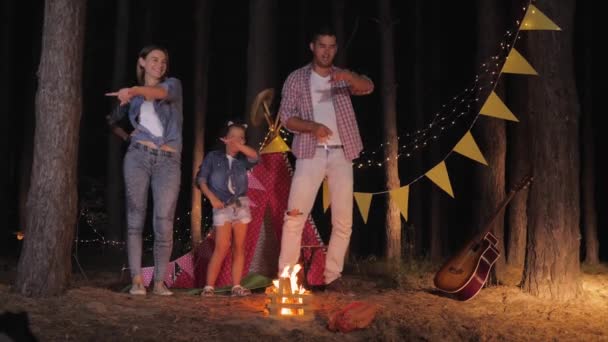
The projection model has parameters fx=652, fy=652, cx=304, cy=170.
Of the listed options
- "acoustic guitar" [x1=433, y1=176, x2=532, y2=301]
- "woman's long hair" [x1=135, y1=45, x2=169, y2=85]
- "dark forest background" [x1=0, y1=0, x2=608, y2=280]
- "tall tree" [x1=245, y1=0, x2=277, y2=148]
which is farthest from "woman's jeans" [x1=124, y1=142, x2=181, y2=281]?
"dark forest background" [x1=0, y1=0, x2=608, y2=280]

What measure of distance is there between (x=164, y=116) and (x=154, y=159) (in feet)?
1.21

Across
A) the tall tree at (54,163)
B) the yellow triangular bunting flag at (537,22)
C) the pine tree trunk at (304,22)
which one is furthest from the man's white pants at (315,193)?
the pine tree trunk at (304,22)

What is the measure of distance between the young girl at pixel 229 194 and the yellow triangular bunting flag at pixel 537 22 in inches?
101

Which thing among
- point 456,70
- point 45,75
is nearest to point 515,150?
point 45,75

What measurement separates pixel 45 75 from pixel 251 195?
7.21ft

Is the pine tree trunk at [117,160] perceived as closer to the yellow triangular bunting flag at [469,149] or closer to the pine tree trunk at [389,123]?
the pine tree trunk at [389,123]

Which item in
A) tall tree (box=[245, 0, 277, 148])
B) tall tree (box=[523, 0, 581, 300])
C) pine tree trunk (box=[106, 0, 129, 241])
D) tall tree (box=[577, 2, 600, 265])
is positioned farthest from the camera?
pine tree trunk (box=[106, 0, 129, 241])

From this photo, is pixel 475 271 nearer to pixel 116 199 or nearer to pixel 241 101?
pixel 116 199

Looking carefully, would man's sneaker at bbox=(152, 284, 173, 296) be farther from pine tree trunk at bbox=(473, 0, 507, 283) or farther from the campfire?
pine tree trunk at bbox=(473, 0, 507, 283)

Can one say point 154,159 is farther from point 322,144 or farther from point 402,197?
point 402,197

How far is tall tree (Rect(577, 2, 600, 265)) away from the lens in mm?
13938

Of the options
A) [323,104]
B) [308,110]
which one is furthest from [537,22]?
Result: [308,110]

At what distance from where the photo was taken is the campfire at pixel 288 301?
15.0 feet

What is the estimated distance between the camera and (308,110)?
5562mm
